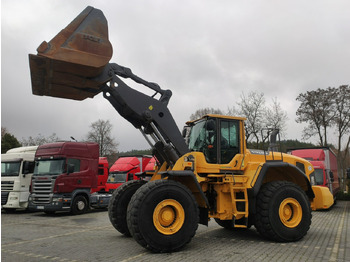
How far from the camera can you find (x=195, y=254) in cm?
645

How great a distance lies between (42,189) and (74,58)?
34.5 ft

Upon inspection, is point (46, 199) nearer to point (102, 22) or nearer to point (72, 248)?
point (72, 248)

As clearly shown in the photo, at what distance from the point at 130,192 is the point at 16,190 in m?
10.8

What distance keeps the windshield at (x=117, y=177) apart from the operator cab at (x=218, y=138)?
45.0 feet

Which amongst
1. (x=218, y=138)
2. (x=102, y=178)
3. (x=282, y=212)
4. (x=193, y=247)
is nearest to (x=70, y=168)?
(x=102, y=178)

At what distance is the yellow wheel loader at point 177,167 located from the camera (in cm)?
659

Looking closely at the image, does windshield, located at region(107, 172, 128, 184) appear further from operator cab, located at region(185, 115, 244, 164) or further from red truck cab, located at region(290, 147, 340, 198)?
operator cab, located at region(185, 115, 244, 164)

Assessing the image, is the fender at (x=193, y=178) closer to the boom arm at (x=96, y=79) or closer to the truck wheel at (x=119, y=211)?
the boom arm at (x=96, y=79)

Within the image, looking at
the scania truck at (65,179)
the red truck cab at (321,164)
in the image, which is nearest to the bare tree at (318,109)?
the red truck cab at (321,164)

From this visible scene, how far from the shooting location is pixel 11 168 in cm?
1742

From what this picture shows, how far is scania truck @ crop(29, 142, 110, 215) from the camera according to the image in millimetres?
15000

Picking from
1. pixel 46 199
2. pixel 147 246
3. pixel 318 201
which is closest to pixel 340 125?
pixel 318 201

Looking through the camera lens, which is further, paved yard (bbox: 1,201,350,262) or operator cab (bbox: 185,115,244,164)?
operator cab (bbox: 185,115,244,164)

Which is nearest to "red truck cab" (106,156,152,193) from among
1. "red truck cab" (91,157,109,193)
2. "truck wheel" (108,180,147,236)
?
"red truck cab" (91,157,109,193)
